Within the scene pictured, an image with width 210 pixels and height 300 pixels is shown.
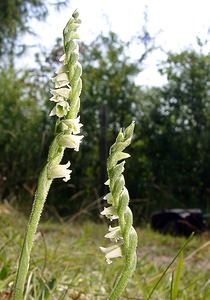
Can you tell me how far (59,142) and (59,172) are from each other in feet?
0.12

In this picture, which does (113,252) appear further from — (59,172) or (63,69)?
(63,69)

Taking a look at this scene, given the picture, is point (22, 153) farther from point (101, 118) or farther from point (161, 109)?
point (161, 109)

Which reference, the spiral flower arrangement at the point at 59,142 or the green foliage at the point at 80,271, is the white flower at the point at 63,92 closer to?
the spiral flower arrangement at the point at 59,142

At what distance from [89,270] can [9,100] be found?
26.7ft

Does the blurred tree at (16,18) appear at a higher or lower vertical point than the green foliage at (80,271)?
higher

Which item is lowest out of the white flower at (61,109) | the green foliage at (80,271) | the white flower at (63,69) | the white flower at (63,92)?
the green foliage at (80,271)

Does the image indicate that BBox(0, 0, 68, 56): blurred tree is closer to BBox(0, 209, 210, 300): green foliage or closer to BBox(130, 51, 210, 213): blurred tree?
BBox(130, 51, 210, 213): blurred tree

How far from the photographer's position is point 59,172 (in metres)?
0.55

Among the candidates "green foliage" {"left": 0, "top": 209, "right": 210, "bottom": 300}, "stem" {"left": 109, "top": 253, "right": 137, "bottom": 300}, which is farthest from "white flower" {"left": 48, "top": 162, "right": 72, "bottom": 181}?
"green foliage" {"left": 0, "top": 209, "right": 210, "bottom": 300}

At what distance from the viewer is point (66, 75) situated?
1.92ft

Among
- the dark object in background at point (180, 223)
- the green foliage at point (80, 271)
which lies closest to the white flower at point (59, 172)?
the green foliage at point (80, 271)

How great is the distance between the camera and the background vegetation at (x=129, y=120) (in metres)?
9.16

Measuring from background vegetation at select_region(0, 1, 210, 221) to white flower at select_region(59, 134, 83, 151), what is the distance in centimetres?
819

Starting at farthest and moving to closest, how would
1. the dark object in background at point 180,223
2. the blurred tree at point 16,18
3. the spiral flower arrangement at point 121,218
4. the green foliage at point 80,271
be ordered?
the blurred tree at point 16,18 < the dark object in background at point 180,223 < the green foliage at point 80,271 < the spiral flower arrangement at point 121,218
